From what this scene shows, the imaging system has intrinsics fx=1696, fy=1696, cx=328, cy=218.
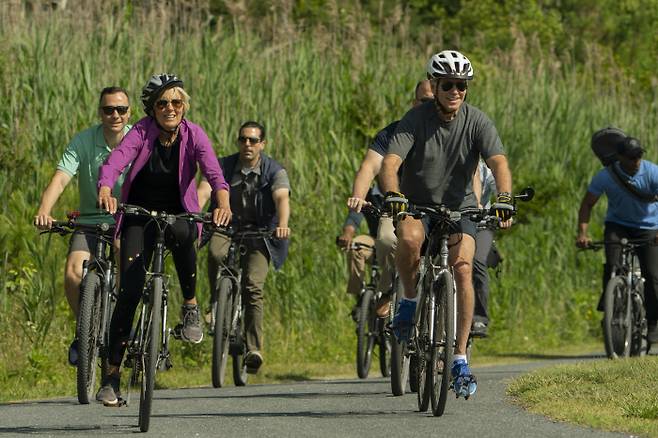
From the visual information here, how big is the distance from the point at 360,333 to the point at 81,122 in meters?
4.54

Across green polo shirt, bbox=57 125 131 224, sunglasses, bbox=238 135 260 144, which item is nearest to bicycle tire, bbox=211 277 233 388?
sunglasses, bbox=238 135 260 144

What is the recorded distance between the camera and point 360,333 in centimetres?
1514

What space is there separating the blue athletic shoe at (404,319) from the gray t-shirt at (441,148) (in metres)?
0.69

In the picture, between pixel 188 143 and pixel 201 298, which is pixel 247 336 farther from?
pixel 188 143

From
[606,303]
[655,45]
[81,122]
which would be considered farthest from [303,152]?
[655,45]

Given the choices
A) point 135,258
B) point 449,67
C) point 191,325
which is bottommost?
point 191,325

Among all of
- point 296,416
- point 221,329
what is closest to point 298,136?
point 221,329

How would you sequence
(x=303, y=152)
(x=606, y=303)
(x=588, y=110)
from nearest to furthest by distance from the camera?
(x=606, y=303) < (x=303, y=152) < (x=588, y=110)

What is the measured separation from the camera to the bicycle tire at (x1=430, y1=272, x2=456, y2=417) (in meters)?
10.3

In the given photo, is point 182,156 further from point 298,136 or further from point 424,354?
point 298,136

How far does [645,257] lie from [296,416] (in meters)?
6.94

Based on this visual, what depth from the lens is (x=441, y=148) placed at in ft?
35.8

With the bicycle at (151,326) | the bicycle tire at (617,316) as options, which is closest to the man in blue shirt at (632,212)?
the bicycle tire at (617,316)

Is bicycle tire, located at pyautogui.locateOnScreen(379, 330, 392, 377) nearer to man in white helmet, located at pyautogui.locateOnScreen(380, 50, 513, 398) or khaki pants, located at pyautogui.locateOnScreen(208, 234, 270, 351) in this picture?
khaki pants, located at pyautogui.locateOnScreen(208, 234, 270, 351)
